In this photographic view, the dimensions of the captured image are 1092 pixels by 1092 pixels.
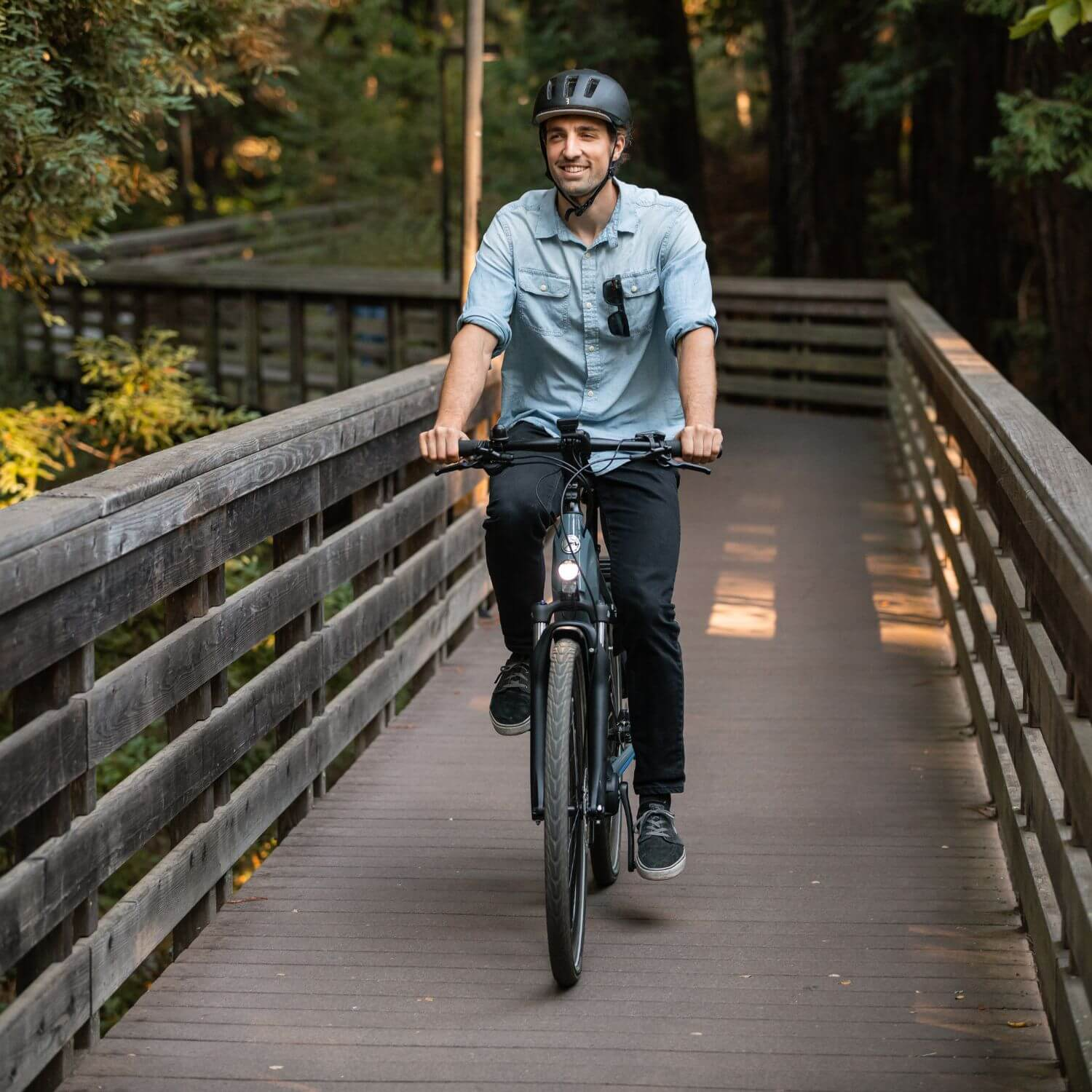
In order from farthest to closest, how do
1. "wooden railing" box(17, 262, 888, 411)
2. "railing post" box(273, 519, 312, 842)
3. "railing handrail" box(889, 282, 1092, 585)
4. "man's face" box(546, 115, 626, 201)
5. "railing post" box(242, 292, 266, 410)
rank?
"railing post" box(242, 292, 266, 410)
"wooden railing" box(17, 262, 888, 411)
"railing post" box(273, 519, 312, 842)
"man's face" box(546, 115, 626, 201)
"railing handrail" box(889, 282, 1092, 585)

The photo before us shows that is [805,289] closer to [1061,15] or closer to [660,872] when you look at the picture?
[1061,15]

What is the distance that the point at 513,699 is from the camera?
493 cm

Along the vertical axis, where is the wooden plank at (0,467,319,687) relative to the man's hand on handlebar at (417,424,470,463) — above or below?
below

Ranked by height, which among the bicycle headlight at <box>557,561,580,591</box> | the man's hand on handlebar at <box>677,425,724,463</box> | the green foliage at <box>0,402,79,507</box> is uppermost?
the man's hand on handlebar at <box>677,425,724,463</box>

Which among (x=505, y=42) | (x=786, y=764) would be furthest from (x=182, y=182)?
(x=786, y=764)

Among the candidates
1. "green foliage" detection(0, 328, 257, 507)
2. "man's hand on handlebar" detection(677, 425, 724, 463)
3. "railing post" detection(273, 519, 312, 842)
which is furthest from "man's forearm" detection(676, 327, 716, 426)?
"green foliage" detection(0, 328, 257, 507)

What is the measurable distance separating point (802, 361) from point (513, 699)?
49.2 feet

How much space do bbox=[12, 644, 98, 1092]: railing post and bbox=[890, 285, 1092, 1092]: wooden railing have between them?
2151 millimetres

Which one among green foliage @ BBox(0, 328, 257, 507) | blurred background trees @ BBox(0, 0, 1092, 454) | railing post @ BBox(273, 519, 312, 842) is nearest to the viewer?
railing post @ BBox(273, 519, 312, 842)

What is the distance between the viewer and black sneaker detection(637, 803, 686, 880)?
15.4 feet

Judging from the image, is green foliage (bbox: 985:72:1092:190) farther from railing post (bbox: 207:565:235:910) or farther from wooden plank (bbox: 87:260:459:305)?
railing post (bbox: 207:565:235:910)

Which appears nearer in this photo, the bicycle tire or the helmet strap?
the helmet strap

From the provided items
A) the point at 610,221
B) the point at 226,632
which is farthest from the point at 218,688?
the point at 610,221

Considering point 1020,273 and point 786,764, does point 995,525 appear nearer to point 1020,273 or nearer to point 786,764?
point 786,764
